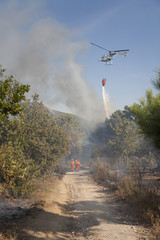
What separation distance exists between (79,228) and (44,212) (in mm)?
2868

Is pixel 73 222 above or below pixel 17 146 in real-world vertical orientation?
below

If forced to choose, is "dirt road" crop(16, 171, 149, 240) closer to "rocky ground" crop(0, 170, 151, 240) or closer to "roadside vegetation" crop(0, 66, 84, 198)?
"rocky ground" crop(0, 170, 151, 240)

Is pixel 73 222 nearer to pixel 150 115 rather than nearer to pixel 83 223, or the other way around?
pixel 83 223

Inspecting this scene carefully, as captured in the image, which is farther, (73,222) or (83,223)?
(73,222)

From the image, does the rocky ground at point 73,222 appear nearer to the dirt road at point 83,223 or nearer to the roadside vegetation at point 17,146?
the dirt road at point 83,223

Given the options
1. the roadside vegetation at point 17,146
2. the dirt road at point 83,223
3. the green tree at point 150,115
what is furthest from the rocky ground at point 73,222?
the green tree at point 150,115

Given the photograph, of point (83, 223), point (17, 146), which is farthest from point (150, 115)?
point (17, 146)

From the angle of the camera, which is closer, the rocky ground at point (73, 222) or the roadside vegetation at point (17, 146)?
the roadside vegetation at point (17, 146)

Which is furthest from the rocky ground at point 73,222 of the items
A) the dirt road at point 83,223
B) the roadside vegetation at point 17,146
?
the roadside vegetation at point 17,146

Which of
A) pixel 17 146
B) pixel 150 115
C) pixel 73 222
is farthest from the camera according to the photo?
pixel 17 146

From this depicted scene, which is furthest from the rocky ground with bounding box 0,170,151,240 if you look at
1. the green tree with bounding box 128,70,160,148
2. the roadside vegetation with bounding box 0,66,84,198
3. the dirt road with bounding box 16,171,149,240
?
the green tree with bounding box 128,70,160,148

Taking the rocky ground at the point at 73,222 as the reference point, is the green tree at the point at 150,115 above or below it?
above

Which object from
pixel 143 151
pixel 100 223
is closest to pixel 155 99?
pixel 100 223

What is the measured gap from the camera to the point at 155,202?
9.46m
